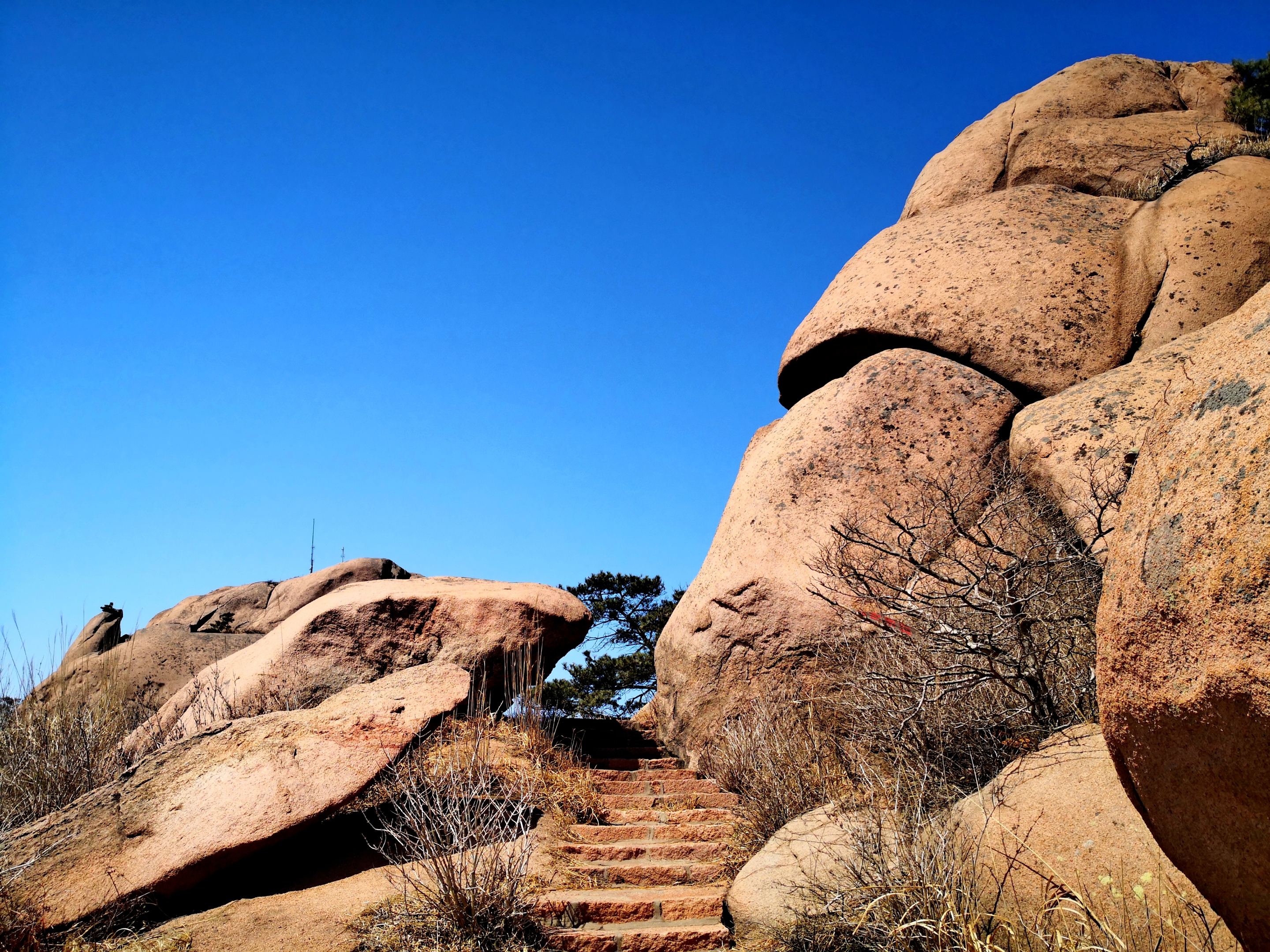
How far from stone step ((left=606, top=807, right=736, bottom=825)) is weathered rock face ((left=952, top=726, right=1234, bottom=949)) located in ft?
12.2

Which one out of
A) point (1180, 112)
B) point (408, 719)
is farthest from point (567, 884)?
point (1180, 112)

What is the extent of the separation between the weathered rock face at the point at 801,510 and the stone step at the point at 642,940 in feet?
10.3

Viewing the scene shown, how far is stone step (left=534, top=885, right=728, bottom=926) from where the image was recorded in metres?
5.80

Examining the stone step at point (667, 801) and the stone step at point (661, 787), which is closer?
the stone step at point (667, 801)

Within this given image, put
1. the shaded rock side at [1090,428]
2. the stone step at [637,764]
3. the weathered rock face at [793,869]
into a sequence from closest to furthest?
the weathered rock face at [793,869] < the shaded rock side at [1090,428] < the stone step at [637,764]

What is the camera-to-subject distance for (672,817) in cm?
788

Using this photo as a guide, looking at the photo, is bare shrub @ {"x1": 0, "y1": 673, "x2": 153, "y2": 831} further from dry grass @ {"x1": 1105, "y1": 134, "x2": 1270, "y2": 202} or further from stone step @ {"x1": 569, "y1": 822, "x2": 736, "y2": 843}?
dry grass @ {"x1": 1105, "y1": 134, "x2": 1270, "y2": 202}

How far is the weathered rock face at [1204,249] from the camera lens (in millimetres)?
9125

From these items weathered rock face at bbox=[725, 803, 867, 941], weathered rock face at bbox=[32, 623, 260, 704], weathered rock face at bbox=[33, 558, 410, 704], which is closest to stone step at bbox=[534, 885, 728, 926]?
weathered rock face at bbox=[725, 803, 867, 941]

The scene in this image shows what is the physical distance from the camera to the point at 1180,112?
11.7 metres

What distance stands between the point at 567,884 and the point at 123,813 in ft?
10.7

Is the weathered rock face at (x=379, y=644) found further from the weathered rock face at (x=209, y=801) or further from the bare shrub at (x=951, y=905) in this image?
the bare shrub at (x=951, y=905)

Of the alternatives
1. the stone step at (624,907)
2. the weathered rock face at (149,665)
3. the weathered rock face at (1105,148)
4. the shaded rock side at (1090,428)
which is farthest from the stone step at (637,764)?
the weathered rock face at (1105,148)

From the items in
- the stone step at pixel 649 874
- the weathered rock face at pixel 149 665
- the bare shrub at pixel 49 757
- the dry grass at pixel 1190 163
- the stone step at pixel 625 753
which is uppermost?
the dry grass at pixel 1190 163
